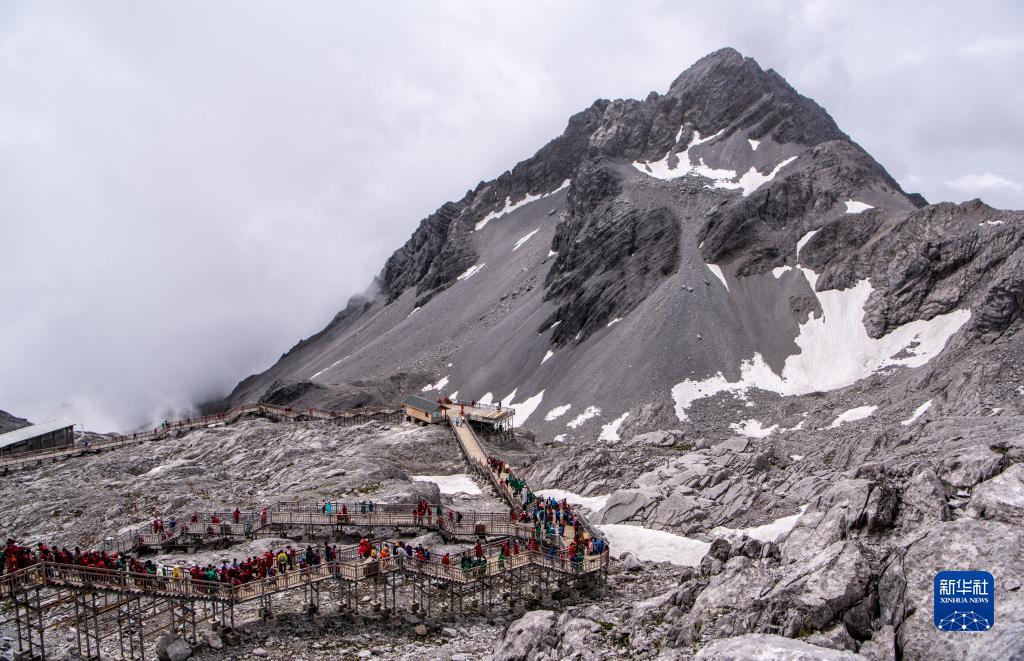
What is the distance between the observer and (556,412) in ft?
258

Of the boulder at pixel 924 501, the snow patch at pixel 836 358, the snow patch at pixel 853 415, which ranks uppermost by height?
the snow patch at pixel 836 358

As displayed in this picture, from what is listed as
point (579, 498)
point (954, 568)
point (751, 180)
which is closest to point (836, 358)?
point (579, 498)

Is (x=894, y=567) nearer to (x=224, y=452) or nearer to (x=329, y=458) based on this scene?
(x=329, y=458)

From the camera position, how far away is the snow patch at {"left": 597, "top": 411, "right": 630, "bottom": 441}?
69562 mm

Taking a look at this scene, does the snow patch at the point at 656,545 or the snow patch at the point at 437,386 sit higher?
the snow patch at the point at 437,386

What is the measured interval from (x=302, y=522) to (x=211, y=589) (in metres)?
9.74

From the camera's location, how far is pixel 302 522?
36.8 metres

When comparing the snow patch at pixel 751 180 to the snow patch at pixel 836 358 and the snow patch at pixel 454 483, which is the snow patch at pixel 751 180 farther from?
the snow patch at pixel 454 483

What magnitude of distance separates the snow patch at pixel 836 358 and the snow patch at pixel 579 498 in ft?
79.6

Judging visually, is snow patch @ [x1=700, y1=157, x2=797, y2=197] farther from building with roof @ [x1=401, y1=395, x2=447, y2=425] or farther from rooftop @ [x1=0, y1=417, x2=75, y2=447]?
rooftop @ [x1=0, y1=417, x2=75, y2=447]

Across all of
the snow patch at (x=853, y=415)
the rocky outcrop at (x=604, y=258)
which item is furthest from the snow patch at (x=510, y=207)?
the snow patch at (x=853, y=415)

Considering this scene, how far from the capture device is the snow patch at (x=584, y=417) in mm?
74562

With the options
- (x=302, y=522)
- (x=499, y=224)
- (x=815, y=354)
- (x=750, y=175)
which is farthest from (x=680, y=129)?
(x=302, y=522)

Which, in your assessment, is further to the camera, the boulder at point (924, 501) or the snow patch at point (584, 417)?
the snow patch at point (584, 417)
